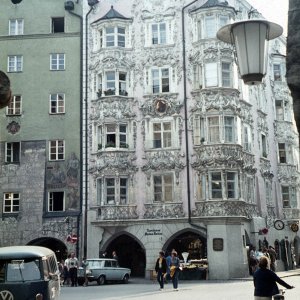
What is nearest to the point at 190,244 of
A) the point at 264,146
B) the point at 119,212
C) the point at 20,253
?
the point at 119,212

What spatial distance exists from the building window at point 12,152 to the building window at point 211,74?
13092 mm

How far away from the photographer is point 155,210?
3622cm

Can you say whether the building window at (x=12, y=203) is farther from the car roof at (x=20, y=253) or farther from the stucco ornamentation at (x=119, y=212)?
the car roof at (x=20, y=253)

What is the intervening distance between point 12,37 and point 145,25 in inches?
364

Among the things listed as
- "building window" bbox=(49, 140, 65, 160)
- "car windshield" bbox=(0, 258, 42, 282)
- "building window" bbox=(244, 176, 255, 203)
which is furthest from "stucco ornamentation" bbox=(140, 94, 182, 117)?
"car windshield" bbox=(0, 258, 42, 282)

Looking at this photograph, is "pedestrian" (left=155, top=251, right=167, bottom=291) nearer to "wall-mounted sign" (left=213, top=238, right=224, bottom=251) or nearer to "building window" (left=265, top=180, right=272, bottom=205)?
"wall-mounted sign" (left=213, top=238, right=224, bottom=251)

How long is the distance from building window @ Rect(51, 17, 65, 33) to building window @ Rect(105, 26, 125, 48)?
3.59 m

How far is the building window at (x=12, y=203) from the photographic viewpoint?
37719mm

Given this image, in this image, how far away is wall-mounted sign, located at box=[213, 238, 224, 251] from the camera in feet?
114

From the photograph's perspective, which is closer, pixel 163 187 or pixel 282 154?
pixel 163 187

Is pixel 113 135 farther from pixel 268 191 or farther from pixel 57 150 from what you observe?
pixel 268 191

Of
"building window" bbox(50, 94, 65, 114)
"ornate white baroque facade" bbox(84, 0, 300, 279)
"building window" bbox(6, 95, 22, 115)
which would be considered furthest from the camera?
"building window" bbox(6, 95, 22, 115)

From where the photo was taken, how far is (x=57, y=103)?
39094 millimetres

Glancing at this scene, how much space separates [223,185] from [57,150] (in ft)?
36.7
